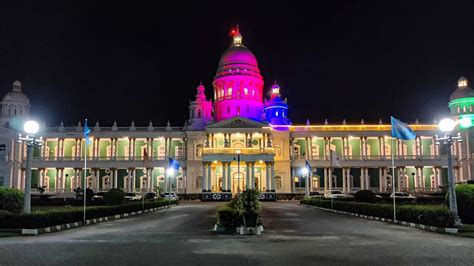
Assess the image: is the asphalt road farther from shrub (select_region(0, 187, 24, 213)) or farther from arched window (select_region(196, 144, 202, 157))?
arched window (select_region(196, 144, 202, 157))

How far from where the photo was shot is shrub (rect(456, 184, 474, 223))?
86.5 ft

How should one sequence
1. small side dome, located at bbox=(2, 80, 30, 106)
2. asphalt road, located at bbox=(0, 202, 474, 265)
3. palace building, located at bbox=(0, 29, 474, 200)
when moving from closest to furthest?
asphalt road, located at bbox=(0, 202, 474, 265) < palace building, located at bbox=(0, 29, 474, 200) < small side dome, located at bbox=(2, 80, 30, 106)

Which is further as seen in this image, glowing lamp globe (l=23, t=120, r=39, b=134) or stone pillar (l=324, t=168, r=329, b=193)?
stone pillar (l=324, t=168, r=329, b=193)

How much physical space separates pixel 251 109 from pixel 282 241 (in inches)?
2686

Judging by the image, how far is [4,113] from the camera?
84.9 metres

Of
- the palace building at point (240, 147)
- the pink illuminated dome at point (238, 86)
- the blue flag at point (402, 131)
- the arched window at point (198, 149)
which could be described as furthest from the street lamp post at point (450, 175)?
the arched window at point (198, 149)

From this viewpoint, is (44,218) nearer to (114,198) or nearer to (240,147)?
(114,198)

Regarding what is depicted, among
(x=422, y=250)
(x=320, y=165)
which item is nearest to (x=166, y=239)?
(x=422, y=250)

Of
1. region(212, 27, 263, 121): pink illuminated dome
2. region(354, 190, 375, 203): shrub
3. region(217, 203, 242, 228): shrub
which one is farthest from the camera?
region(212, 27, 263, 121): pink illuminated dome

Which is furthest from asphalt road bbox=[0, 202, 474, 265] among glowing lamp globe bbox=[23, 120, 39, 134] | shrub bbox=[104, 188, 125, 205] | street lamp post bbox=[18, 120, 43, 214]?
shrub bbox=[104, 188, 125, 205]

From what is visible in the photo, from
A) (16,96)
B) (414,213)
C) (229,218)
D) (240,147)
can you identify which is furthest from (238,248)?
(16,96)

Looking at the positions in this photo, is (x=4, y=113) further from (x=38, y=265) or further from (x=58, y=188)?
(x=38, y=265)

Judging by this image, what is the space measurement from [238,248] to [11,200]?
1935 centimetres

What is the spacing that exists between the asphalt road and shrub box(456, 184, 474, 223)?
5.02m
